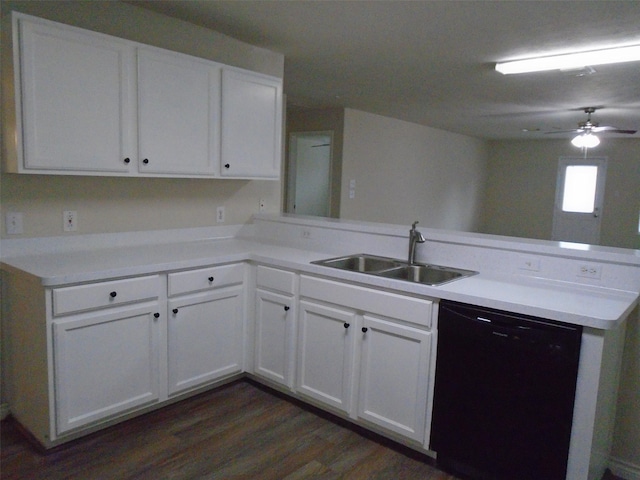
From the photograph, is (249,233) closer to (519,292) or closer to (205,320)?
(205,320)

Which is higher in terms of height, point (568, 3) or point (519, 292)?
point (568, 3)

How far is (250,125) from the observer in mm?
3260

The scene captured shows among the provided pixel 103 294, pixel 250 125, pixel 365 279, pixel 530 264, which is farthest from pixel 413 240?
pixel 103 294

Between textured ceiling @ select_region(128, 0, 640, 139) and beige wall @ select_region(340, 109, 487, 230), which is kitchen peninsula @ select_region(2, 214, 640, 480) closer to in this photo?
textured ceiling @ select_region(128, 0, 640, 139)

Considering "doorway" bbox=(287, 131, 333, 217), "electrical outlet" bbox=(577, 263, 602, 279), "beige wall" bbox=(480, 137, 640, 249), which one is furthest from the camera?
"beige wall" bbox=(480, 137, 640, 249)

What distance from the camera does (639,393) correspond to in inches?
90.0

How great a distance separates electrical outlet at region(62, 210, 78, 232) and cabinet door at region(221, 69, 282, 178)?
0.92 meters

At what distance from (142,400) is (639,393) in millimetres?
2503

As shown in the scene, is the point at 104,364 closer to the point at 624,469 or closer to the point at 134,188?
the point at 134,188

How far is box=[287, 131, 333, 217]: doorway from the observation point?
6633mm

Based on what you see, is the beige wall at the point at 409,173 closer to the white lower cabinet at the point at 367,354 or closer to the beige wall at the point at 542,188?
the beige wall at the point at 542,188

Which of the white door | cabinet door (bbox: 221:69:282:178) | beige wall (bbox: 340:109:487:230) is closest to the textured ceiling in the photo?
cabinet door (bbox: 221:69:282:178)

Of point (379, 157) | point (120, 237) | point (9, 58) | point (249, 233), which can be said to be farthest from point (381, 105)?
point (9, 58)

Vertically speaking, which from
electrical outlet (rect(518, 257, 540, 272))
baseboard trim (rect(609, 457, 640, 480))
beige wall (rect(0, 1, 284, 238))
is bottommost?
baseboard trim (rect(609, 457, 640, 480))
